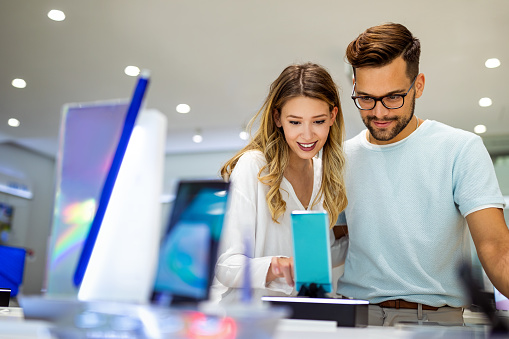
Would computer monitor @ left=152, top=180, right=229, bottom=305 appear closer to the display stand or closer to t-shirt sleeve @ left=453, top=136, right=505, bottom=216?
the display stand

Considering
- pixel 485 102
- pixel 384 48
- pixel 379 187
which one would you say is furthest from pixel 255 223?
pixel 485 102

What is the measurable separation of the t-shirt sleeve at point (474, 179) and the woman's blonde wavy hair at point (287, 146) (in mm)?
324

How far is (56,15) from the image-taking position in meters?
4.13

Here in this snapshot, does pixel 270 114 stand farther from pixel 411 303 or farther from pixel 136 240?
pixel 136 240

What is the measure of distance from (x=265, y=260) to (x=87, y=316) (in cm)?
64

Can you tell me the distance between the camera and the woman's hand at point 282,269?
0.98 m

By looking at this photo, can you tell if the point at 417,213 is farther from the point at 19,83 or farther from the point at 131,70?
the point at 19,83

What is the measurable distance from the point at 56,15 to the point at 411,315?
393cm

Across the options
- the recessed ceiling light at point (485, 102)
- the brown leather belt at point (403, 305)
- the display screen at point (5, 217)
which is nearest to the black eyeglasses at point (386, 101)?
the brown leather belt at point (403, 305)

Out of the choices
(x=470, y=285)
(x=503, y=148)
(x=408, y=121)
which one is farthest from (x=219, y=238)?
(x=503, y=148)

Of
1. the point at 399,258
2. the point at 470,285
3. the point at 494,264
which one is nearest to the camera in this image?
the point at 470,285

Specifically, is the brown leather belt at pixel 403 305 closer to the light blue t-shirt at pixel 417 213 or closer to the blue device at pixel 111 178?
the light blue t-shirt at pixel 417 213

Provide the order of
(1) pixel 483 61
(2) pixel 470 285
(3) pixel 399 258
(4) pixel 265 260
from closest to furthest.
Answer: (2) pixel 470 285 < (4) pixel 265 260 < (3) pixel 399 258 < (1) pixel 483 61

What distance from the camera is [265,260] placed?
1062 millimetres
